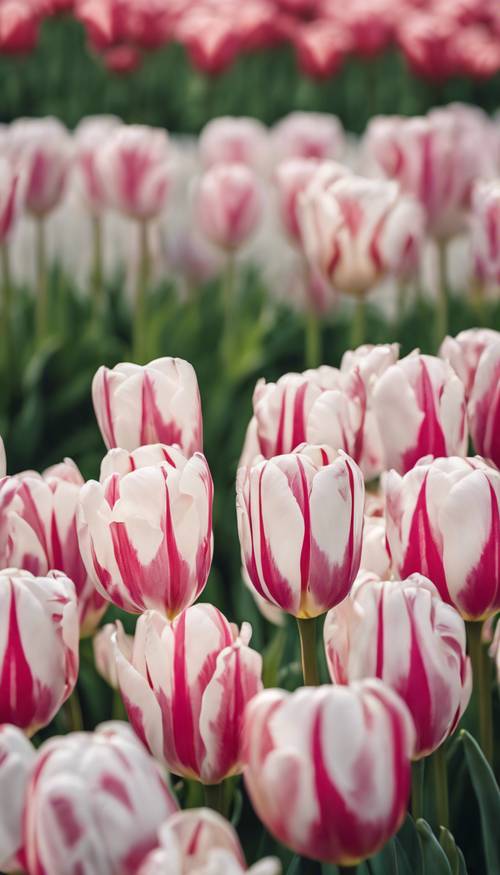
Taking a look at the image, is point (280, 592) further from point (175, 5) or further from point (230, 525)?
point (175, 5)

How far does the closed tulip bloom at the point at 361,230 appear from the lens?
66.2 inches

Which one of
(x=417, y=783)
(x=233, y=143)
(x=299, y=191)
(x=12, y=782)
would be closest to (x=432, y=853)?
(x=417, y=783)

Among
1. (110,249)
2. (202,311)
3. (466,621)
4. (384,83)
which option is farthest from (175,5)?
(466,621)

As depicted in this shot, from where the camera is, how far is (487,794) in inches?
34.5

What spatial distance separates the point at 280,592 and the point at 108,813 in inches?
11.3

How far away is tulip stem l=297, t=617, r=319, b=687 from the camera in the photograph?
830 mm

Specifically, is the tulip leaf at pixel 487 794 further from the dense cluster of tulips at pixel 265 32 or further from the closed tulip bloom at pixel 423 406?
the dense cluster of tulips at pixel 265 32

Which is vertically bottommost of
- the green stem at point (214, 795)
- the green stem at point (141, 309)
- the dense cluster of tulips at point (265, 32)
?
→ the green stem at point (214, 795)

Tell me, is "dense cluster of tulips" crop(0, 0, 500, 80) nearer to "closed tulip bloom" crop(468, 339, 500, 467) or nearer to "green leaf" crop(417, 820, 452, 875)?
"closed tulip bloom" crop(468, 339, 500, 467)

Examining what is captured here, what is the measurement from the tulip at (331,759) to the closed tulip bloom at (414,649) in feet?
0.38

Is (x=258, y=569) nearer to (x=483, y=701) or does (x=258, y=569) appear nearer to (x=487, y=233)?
(x=483, y=701)

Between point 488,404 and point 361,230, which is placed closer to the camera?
point 488,404

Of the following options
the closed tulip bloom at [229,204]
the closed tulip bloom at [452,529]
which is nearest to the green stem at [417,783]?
the closed tulip bloom at [452,529]

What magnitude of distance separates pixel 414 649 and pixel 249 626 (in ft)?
0.33
